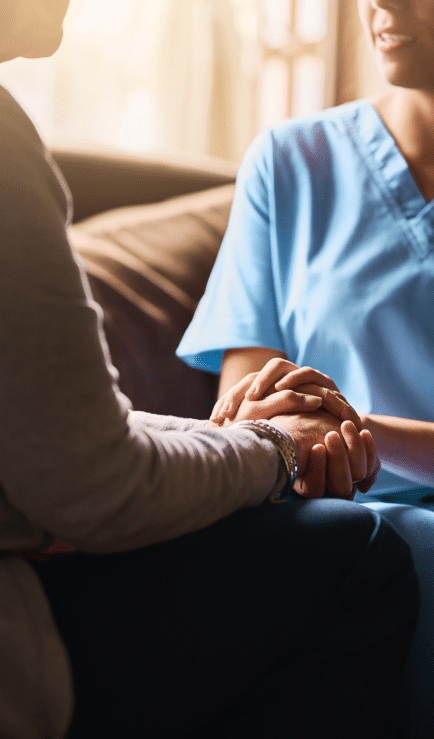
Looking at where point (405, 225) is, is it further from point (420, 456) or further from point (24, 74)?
point (24, 74)

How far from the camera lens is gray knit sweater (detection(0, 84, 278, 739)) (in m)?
0.43

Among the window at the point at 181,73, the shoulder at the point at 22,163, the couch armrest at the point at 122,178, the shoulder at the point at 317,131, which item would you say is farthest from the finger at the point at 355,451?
the window at the point at 181,73

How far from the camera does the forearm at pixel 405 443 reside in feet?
2.75

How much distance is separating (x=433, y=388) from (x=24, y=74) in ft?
4.87

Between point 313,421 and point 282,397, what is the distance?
0.15ft

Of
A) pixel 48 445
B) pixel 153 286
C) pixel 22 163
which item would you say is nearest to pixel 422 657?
pixel 48 445

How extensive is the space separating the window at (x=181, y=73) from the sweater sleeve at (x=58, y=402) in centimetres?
137

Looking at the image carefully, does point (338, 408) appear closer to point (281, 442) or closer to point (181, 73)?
point (281, 442)

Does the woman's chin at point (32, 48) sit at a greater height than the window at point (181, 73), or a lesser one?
greater

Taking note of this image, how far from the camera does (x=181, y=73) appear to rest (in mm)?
2227

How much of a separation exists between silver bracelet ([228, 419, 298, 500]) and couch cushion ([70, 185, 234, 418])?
47cm

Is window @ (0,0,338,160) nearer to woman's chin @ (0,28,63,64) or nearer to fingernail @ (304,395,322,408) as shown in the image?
fingernail @ (304,395,322,408)

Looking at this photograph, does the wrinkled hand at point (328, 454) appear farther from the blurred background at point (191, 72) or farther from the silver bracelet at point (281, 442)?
the blurred background at point (191, 72)

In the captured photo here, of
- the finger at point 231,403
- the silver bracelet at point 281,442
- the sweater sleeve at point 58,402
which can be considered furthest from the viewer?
the finger at point 231,403
